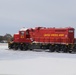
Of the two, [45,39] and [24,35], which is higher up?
[24,35]

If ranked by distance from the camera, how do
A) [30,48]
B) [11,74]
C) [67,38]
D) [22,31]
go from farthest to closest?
[22,31] → [30,48] → [67,38] → [11,74]

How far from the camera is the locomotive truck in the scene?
37.1 m

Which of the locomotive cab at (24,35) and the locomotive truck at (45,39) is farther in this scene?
the locomotive cab at (24,35)

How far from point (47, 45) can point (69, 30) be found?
376cm

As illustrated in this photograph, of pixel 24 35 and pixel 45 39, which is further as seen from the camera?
pixel 24 35

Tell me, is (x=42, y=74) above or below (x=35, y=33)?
below

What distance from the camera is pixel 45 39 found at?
39688 mm

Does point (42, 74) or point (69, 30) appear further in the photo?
point (69, 30)

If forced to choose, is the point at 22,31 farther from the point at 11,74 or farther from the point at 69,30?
the point at 11,74

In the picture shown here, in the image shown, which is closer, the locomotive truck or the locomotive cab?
the locomotive truck

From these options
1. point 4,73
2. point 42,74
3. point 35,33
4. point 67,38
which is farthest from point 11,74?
point 35,33

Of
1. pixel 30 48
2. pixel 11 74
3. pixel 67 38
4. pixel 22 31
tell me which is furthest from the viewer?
pixel 22 31

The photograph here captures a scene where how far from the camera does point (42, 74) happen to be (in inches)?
529

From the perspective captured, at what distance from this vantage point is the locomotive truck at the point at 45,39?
37.1 meters
